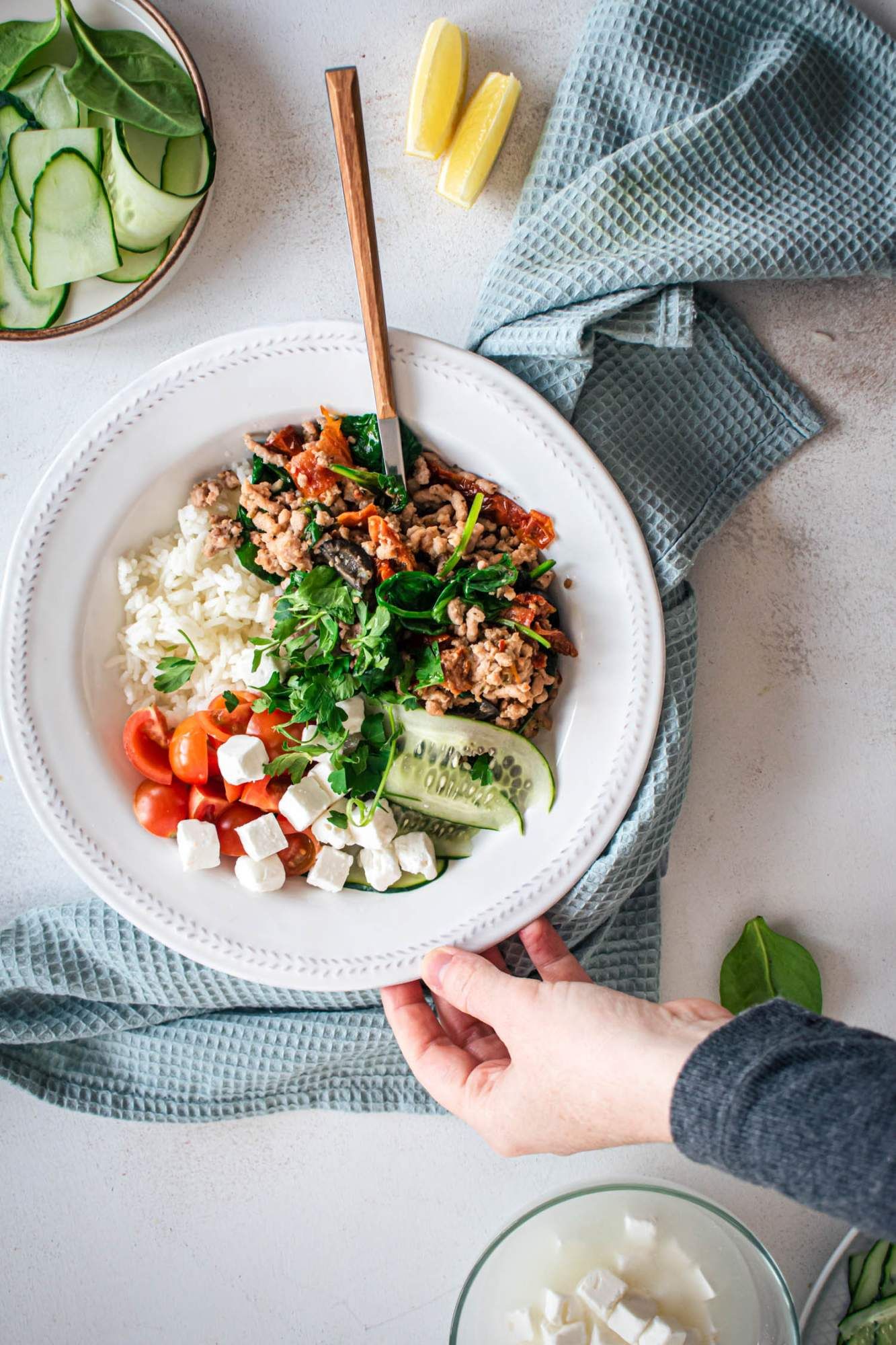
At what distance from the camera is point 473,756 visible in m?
1.99

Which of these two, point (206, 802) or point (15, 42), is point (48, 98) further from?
point (206, 802)

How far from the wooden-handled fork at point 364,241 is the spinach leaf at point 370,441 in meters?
0.05

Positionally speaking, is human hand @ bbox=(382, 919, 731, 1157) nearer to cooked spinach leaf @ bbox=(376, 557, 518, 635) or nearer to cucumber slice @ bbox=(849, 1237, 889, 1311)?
cooked spinach leaf @ bbox=(376, 557, 518, 635)

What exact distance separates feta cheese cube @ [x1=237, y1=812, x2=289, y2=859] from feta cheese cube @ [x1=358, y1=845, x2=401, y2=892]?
0.19 m

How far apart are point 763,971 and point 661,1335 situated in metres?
0.79

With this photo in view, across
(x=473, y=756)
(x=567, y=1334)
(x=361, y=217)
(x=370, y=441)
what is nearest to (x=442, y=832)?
(x=473, y=756)

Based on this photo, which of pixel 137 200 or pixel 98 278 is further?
pixel 98 278

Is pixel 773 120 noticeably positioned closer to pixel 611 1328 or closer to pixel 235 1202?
pixel 611 1328

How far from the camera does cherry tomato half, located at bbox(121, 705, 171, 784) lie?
2.05 meters

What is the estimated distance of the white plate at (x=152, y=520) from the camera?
1950 mm

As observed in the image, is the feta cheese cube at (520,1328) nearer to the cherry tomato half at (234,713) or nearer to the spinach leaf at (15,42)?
the cherry tomato half at (234,713)

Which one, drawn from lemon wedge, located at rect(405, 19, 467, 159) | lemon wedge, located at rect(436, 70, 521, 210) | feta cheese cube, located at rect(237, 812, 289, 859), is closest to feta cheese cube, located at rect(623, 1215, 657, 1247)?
feta cheese cube, located at rect(237, 812, 289, 859)

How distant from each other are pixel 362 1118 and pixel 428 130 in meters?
2.31

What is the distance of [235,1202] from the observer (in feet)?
7.82
